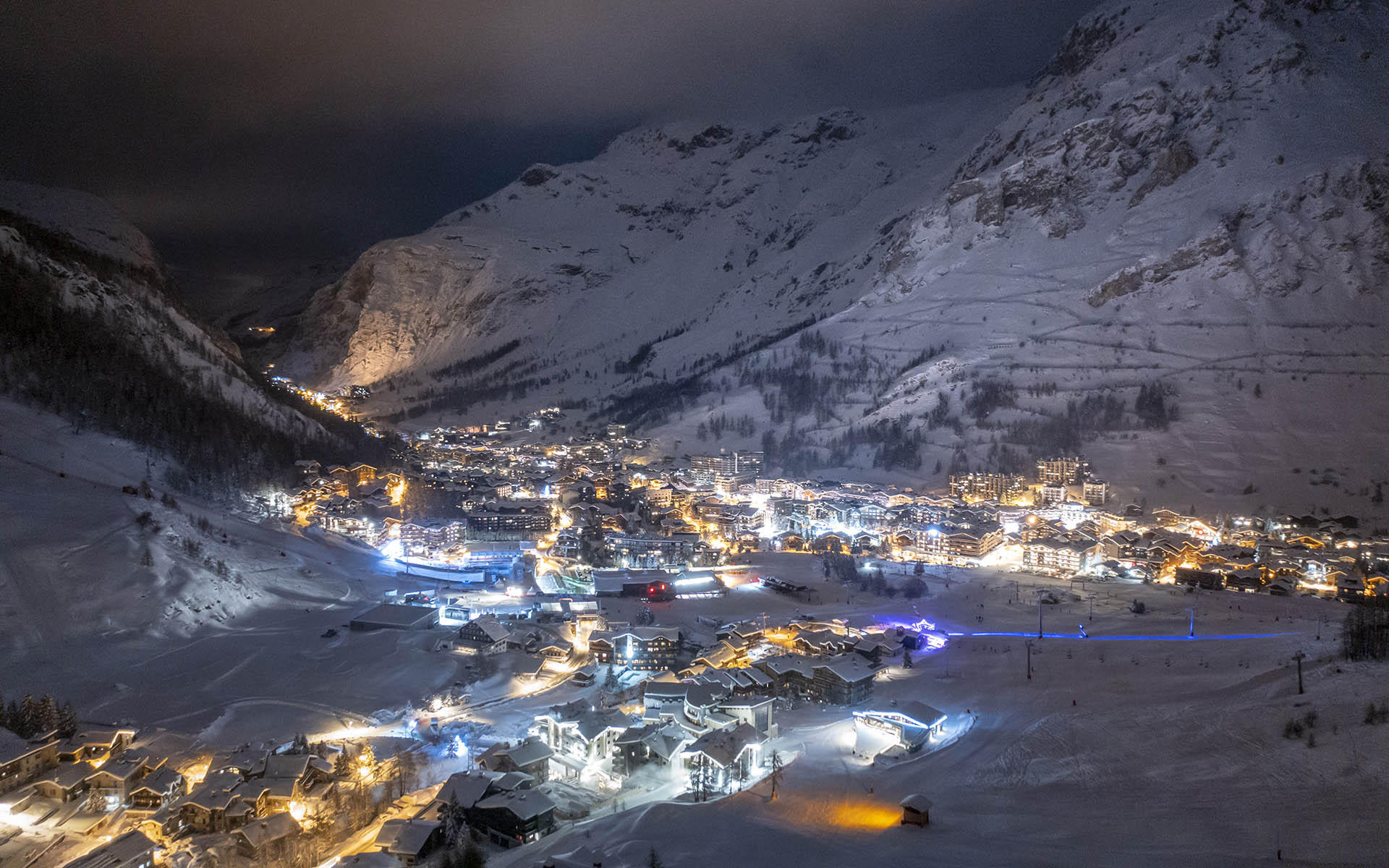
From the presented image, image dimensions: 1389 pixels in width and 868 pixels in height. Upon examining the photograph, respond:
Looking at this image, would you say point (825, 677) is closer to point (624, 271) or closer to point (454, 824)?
point (454, 824)

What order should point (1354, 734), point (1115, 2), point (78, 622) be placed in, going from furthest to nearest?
point (1115, 2) < point (78, 622) < point (1354, 734)

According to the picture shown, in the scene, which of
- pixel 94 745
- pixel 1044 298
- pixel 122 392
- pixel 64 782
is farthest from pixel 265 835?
pixel 1044 298

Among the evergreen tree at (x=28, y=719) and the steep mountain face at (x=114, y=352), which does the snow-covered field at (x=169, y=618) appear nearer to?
the evergreen tree at (x=28, y=719)

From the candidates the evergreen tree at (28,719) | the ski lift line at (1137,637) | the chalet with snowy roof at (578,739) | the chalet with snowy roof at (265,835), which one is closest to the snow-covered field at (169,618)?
the evergreen tree at (28,719)

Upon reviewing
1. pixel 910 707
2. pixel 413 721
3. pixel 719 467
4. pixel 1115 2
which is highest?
pixel 1115 2

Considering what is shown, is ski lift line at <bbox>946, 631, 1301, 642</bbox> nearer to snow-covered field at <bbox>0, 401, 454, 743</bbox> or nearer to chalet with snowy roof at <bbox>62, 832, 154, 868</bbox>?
snow-covered field at <bbox>0, 401, 454, 743</bbox>

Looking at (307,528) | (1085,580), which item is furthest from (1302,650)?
(307,528)

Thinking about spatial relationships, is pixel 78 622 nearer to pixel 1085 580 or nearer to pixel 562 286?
pixel 1085 580
